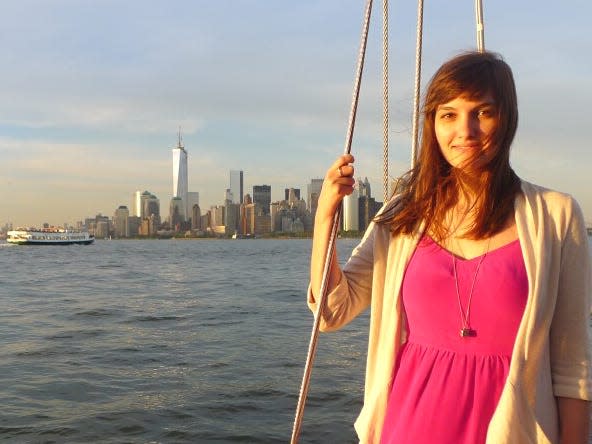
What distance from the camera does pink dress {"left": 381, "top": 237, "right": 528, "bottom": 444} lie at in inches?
65.1

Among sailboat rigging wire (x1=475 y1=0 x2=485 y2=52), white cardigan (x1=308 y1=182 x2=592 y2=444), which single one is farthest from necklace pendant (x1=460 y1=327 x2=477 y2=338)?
sailboat rigging wire (x1=475 y1=0 x2=485 y2=52)

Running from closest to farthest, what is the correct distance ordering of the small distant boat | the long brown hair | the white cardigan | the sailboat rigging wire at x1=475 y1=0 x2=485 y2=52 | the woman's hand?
the white cardigan, the long brown hair, the woman's hand, the sailboat rigging wire at x1=475 y1=0 x2=485 y2=52, the small distant boat

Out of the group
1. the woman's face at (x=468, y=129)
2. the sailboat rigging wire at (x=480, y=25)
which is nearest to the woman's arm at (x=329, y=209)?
the woman's face at (x=468, y=129)

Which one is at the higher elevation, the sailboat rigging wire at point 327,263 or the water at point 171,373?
the sailboat rigging wire at point 327,263

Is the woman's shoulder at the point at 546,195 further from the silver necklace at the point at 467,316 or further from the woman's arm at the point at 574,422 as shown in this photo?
the woman's arm at the point at 574,422

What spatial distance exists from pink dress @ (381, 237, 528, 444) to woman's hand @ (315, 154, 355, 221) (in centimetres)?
29

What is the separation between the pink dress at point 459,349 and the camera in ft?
5.42

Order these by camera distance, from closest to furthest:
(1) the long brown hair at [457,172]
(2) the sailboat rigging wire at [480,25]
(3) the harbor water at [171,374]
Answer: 1. (1) the long brown hair at [457,172]
2. (2) the sailboat rigging wire at [480,25]
3. (3) the harbor water at [171,374]

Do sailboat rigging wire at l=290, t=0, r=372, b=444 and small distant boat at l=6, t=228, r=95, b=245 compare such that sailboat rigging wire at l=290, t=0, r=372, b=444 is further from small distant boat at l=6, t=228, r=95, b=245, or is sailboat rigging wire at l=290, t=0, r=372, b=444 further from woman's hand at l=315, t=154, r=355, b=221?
small distant boat at l=6, t=228, r=95, b=245

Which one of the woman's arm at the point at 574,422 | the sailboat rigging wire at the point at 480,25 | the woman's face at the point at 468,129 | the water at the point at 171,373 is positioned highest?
the sailboat rigging wire at the point at 480,25

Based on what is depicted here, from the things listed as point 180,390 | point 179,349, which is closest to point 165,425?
point 180,390

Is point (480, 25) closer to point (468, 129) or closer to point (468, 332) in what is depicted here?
point (468, 129)

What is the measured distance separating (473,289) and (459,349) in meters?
0.16

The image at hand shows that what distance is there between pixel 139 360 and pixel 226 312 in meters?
6.71
